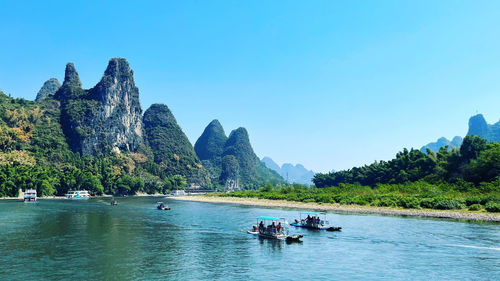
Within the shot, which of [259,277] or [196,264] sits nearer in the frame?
[259,277]

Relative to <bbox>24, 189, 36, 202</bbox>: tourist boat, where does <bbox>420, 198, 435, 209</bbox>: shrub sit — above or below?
above

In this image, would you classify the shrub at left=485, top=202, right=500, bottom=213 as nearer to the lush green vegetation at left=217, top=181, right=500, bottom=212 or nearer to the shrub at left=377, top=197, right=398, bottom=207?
the lush green vegetation at left=217, top=181, right=500, bottom=212

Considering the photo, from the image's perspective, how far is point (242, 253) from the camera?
121ft

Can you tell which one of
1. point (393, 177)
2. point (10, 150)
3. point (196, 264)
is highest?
point (10, 150)

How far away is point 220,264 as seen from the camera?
31.9m

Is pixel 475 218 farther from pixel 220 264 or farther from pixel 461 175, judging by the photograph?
pixel 220 264

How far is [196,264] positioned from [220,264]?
2142 mm

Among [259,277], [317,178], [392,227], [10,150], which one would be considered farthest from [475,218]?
[10,150]

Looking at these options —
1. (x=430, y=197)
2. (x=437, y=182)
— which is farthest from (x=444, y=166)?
(x=430, y=197)

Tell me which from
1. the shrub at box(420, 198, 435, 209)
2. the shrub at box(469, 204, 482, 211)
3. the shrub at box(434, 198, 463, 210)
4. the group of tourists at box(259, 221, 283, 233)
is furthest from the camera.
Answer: the shrub at box(420, 198, 435, 209)

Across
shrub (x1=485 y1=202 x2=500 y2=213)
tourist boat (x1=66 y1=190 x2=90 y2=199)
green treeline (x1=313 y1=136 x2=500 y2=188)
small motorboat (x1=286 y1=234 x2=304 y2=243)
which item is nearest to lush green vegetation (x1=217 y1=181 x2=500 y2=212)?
shrub (x1=485 y1=202 x2=500 y2=213)

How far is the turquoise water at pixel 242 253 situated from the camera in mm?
28547

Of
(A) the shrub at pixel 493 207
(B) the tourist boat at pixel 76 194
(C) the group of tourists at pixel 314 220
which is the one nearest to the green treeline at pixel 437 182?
(A) the shrub at pixel 493 207

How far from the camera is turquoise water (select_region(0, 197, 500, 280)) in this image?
93.7 feet
